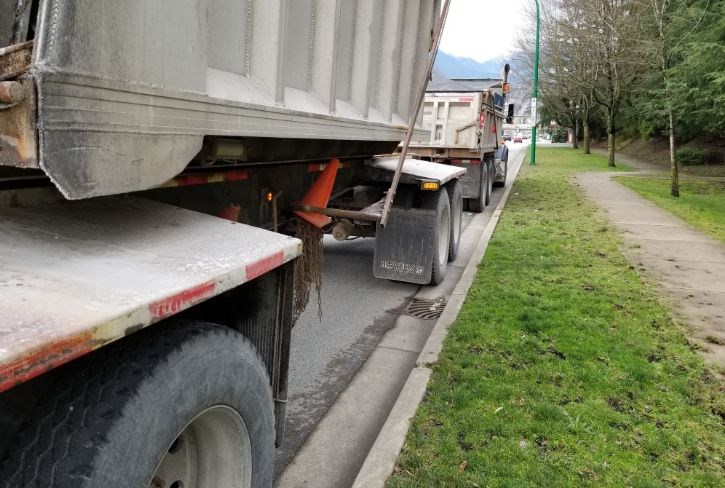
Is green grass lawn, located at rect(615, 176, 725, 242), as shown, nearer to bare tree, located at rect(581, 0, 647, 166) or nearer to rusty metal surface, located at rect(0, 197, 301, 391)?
bare tree, located at rect(581, 0, 647, 166)

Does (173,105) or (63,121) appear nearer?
(63,121)

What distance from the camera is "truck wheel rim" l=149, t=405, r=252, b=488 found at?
1943mm

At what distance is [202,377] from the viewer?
1756mm

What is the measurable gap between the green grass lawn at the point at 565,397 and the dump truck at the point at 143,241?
1310 millimetres

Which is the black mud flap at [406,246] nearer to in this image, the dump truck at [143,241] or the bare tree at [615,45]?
the dump truck at [143,241]

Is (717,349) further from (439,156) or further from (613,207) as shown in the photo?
(613,207)

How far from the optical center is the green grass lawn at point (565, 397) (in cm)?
322

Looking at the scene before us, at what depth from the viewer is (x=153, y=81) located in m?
1.71

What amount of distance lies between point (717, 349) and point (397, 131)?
10.4 ft

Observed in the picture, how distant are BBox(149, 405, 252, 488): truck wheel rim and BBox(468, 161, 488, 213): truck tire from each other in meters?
11.2

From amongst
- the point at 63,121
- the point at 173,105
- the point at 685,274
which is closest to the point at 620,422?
the point at 173,105

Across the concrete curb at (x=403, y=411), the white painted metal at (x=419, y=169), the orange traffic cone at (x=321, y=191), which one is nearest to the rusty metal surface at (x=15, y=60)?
the concrete curb at (x=403, y=411)

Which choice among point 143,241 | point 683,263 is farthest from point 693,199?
point 143,241

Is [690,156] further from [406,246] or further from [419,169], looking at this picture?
[406,246]
